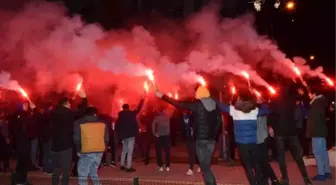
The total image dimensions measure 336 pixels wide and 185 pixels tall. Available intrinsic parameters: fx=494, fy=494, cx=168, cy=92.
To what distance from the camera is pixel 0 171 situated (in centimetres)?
1426

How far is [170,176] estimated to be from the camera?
40.3 ft

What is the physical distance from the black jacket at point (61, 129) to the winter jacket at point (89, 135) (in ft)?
0.95

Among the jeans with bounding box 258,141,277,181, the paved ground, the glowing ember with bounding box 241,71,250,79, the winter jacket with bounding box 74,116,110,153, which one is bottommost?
the paved ground

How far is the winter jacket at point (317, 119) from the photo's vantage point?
36.3 feet

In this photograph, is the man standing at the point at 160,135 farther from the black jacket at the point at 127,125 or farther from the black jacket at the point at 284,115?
the black jacket at the point at 284,115

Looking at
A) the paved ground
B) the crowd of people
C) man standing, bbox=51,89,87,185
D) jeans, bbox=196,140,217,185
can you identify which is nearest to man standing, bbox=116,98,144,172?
the paved ground

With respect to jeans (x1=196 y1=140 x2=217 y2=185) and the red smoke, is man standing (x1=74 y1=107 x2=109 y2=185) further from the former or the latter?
the red smoke

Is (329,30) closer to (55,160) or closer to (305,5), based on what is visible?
(305,5)

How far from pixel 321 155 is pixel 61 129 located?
5.71 m

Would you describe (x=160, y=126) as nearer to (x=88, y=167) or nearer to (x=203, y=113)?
(x=88, y=167)

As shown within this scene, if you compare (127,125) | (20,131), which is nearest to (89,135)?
(20,131)

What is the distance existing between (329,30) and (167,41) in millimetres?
14428

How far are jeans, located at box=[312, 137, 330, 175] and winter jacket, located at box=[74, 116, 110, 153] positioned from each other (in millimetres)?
4781

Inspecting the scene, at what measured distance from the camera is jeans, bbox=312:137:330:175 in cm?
1096
